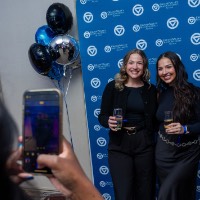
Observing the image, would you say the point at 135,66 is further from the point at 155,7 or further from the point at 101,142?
the point at 101,142

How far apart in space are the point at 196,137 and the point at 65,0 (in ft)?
6.73

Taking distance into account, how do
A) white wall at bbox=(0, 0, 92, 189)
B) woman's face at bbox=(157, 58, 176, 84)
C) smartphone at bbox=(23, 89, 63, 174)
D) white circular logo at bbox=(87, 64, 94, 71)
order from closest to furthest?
1. smartphone at bbox=(23, 89, 63, 174)
2. woman's face at bbox=(157, 58, 176, 84)
3. white circular logo at bbox=(87, 64, 94, 71)
4. white wall at bbox=(0, 0, 92, 189)

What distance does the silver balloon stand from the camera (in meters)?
2.95

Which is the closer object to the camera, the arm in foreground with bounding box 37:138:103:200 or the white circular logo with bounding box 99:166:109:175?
the arm in foreground with bounding box 37:138:103:200

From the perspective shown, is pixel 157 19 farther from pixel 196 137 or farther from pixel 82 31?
pixel 196 137

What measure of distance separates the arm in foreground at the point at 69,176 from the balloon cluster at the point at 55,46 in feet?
7.41

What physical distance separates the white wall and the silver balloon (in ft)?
0.99

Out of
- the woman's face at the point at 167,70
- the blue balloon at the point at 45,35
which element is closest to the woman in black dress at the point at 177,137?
the woman's face at the point at 167,70

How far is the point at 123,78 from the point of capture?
2.55 m

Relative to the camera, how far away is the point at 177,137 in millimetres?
2309

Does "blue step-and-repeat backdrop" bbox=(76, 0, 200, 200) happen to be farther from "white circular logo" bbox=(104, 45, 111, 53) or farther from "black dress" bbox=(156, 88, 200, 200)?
"black dress" bbox=(156, 88, 200, 200)

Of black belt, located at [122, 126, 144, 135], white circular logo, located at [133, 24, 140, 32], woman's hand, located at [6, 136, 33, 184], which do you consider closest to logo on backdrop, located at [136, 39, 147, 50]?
white circular logo, located at [133, 24, 140, 32]

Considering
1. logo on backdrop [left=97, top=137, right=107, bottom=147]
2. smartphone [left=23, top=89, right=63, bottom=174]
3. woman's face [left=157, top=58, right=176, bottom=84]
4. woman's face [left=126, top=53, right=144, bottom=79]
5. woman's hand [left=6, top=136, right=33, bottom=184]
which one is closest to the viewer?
woman's hand [left=6, top=136, right=33, bottom=184]

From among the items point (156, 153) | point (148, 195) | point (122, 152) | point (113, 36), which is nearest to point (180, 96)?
point (156, 153)
